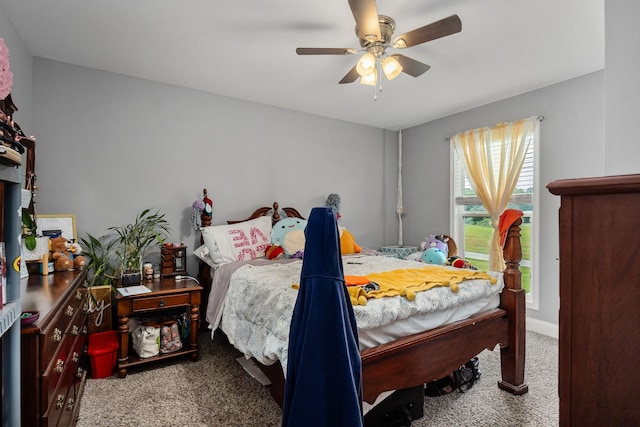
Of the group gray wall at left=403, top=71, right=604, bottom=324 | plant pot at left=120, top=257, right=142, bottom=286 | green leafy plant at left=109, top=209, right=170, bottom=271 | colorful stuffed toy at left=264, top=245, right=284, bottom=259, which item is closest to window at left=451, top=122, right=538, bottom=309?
gray wall at left=403, top=71, right=604, bottom=324

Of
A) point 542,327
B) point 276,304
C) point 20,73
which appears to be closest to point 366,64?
point 276,304

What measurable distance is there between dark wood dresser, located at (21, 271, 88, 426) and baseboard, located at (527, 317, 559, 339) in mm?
3902

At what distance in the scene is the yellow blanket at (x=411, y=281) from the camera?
1792mm

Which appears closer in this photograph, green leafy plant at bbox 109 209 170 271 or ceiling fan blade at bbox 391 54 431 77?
ceiling fan blade at bbox 391 54 431 77

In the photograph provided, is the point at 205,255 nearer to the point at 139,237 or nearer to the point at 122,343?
the point at 139,237

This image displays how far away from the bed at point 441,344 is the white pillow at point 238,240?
40 centimetres

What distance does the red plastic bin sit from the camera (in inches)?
93.0

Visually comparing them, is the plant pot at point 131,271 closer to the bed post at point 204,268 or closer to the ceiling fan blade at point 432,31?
the bed post at point 204,268

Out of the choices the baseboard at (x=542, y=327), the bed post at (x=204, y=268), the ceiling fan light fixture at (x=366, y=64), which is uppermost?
the ceiling fan light fixture at (x=366, y=64)

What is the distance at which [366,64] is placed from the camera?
2.13m

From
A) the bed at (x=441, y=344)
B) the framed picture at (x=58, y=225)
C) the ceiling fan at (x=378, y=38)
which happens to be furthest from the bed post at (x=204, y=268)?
the ceiling fan at (x=378, y=38)

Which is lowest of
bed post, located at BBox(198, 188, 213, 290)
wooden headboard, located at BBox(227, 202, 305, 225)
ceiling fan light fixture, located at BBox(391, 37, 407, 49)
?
bed post, located at BBox(198, 188, 213, 290)

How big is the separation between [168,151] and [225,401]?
2.38 metres

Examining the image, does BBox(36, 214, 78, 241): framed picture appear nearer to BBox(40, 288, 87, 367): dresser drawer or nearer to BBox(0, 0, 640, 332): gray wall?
BBox(0, 0, 640, 332): gray wall
